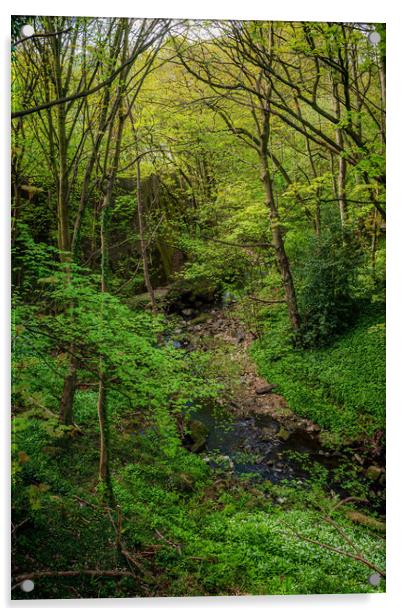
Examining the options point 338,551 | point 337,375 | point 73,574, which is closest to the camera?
point 73,574

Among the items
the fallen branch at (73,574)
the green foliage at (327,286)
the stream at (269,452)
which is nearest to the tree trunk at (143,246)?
the stream at (269,452)

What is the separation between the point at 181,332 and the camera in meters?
3.12

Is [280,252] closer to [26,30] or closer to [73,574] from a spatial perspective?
[26,30]

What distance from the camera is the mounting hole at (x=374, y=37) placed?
9.02 ft

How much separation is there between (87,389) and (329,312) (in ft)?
7.19

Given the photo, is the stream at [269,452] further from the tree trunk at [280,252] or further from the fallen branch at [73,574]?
the fallen branch at [73,574]

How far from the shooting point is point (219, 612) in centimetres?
241

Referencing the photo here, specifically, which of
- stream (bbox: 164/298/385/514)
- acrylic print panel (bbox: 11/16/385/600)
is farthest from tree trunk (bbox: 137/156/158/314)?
stream (bbox: 164/298/385/514)

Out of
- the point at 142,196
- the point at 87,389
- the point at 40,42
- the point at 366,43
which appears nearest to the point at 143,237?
the point at 142,196

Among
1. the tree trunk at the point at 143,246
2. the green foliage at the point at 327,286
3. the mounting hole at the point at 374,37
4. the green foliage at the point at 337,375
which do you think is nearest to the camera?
the mounting hole at the point at 374,37

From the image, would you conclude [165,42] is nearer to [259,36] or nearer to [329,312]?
[259,36]

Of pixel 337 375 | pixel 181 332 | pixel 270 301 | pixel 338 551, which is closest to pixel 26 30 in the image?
pixel 181 332
